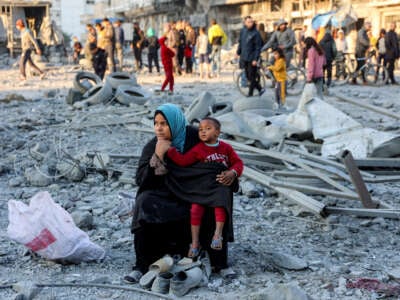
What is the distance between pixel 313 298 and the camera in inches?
135

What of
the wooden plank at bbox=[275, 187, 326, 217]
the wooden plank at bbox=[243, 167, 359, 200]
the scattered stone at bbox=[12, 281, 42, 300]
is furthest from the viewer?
the wooden plank at bbox=[243, 167, 359, 200]

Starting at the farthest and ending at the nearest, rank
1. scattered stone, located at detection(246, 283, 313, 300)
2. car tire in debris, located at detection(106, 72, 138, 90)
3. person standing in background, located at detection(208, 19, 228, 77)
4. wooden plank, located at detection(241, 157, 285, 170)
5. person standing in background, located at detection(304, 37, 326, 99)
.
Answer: person standing in background, located at detection(208, 19, 228, 77)
car tire in debris, located at detection(106, 72, 138, 90)
person standing in background, located at detection(304, 37, 326, 99)
wooden plank, located at detection(241, 157, 285, 170)
scattered stone, located at detection(246, 283, 313, 300)

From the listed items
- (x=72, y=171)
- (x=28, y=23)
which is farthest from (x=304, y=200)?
(x=28, y=23)

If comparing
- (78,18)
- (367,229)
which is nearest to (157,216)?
(367,229)

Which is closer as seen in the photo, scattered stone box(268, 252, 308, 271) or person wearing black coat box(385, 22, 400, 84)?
scattered stone box(268, 252, 308, 271)

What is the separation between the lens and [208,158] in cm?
369

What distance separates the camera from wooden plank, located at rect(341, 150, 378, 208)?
14.3 ft

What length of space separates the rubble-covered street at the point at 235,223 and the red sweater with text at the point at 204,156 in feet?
2.42

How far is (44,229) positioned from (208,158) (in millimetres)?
1152

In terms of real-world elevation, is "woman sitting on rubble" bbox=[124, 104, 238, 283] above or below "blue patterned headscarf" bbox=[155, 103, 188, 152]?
below

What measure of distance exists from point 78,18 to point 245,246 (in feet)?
173

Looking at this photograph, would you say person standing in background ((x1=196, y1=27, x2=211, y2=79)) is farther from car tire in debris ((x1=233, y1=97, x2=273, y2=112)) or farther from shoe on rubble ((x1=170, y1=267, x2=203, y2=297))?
shoe on rubble ((x1=170, y1=267, x2=203, y2=297))

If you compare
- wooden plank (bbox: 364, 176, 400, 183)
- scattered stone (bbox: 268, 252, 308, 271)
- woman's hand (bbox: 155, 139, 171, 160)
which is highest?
woman's hand (bbox: 155, 139, 171, 160)

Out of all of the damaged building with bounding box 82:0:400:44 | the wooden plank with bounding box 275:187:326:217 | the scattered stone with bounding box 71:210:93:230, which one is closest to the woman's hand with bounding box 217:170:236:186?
the wooden plank with bounding box 275:187:326:217
